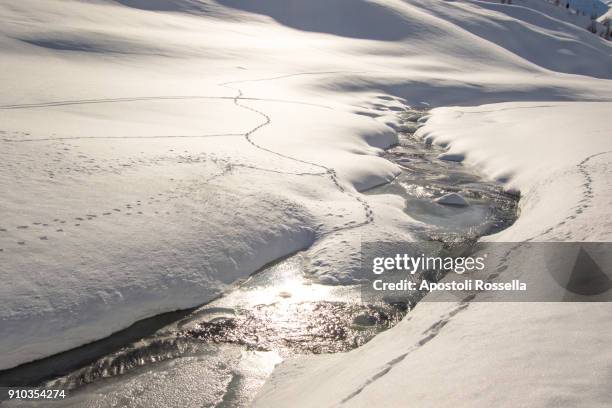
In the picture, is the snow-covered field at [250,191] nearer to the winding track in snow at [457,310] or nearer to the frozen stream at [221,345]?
the winding track in snow at [457,310]

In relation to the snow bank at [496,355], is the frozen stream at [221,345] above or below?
below

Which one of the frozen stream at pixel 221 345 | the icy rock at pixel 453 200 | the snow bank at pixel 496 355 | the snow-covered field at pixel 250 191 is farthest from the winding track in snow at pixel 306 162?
the snow bank at pixel 496 355

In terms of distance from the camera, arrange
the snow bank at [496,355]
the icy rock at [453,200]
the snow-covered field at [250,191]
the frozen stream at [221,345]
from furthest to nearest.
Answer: the icy rock at [453,200] → the frozen stream at [221,345] → the snow-covered field at [250,191] → the snow bank at [496,355]

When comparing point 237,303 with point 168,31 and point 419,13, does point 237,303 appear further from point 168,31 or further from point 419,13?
point 419,13

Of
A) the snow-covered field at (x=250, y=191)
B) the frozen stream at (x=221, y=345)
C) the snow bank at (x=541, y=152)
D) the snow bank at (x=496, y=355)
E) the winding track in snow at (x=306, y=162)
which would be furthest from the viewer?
the winding track in snow at (x=306, y=162)

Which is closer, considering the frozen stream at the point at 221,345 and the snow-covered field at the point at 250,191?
the snow-covered field at the point at 250,191

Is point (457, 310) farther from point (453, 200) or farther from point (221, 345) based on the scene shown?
point (453, 200)
